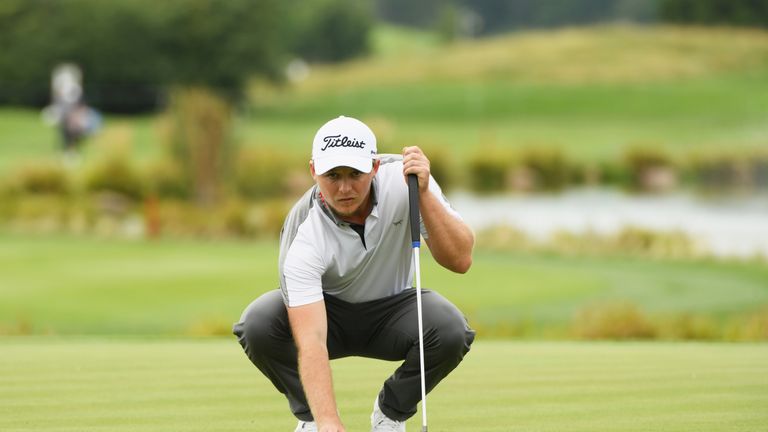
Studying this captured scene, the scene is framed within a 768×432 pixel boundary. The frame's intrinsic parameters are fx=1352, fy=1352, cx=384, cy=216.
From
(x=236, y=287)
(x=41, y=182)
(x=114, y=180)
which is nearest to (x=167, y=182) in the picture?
(x=114, y=180)

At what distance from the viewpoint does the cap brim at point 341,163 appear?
481 centimetres

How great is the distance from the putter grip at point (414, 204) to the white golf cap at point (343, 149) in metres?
0.18

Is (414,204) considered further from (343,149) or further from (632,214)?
(632,214)

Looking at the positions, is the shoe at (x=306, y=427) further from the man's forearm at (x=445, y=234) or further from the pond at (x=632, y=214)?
the pond at (x=632, y=214)

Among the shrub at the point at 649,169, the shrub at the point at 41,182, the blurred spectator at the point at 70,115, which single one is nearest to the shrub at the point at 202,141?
the shrub at the point at 41,182

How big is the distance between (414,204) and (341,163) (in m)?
0.35

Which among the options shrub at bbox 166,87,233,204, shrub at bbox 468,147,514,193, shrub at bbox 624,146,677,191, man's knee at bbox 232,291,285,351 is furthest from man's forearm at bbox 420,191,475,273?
shrub at bbox 624,146,677,191

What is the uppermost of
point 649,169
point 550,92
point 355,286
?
point 550,92

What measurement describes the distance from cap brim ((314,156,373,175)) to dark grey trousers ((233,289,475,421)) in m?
0.73

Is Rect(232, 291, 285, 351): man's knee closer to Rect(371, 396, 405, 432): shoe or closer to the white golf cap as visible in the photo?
Rect(371, 396, 405, 432): shoe

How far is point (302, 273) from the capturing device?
4.96m

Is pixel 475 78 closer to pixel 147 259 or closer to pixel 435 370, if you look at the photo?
pixel 147 259

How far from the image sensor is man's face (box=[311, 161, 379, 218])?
4.91 m

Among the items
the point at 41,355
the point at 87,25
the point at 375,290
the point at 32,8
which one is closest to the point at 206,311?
the point at 41,355
